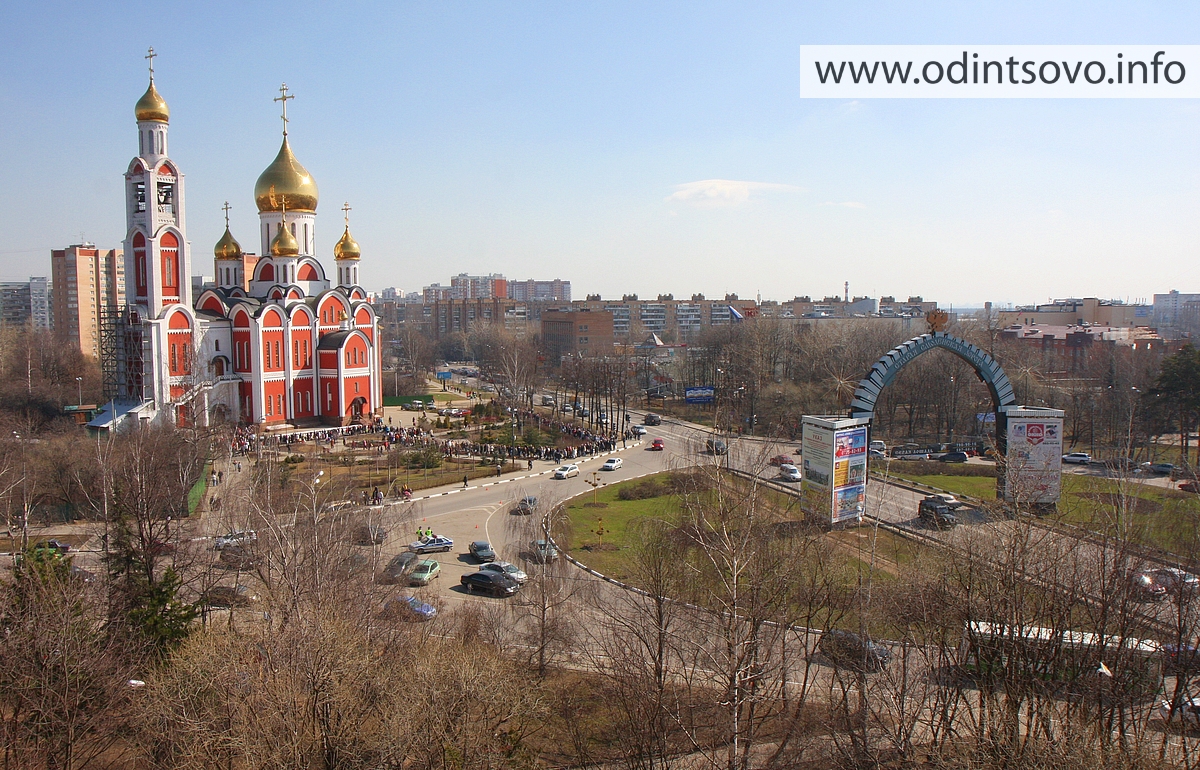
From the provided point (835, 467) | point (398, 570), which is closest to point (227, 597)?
point (398, 570)

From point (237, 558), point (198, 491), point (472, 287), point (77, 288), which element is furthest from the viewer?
point (472, 287)

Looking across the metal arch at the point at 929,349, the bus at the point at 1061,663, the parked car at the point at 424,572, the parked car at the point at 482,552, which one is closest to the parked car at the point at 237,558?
the parked car at the point at 424,572

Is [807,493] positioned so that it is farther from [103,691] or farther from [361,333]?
[361,333]

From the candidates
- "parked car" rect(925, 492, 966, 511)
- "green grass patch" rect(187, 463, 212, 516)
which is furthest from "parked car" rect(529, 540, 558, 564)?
"parked car" rect(925, 492, 966, 511)

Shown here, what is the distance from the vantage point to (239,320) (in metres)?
38.6

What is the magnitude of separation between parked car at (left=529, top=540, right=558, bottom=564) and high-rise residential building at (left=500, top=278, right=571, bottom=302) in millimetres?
164606

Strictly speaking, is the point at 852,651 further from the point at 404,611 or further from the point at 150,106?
the point at 150,106

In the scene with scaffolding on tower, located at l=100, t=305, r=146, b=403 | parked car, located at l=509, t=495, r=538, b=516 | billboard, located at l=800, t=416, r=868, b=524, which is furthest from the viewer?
scaffolding on tower, located at l=100, t=305, r=146, b=403

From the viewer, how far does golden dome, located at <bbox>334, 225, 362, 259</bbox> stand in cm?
4506

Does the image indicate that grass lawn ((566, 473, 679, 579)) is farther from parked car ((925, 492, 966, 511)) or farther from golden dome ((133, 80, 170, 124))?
golden dome ((133, 80, 170, 124))

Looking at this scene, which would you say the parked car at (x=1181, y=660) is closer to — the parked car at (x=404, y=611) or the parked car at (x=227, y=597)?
the parked car at (x=404, y=611)

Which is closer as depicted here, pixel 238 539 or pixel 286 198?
pixel 238 539

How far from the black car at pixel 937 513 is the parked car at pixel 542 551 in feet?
35.2

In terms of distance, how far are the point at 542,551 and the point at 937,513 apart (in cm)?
1224
